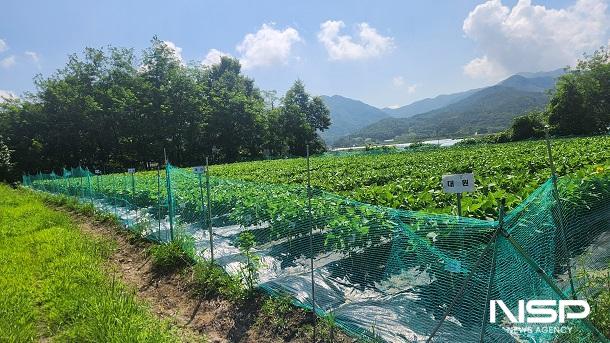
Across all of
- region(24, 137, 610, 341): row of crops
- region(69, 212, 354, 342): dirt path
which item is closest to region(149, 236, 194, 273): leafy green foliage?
region(69, 212, 354, 342): dirt path

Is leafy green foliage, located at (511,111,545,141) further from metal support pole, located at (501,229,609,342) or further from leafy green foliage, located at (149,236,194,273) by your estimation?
metal support pole, located at (501,229,609,342)

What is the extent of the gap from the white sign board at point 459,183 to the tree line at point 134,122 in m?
41.1

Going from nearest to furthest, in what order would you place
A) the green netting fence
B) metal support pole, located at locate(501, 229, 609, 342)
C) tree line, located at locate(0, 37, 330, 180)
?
metal support pole, located at locate(501, 229, 609, 342) < the green netting fence < tree line, located at locate(0, 37, 330, 180)

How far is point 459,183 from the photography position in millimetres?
3941

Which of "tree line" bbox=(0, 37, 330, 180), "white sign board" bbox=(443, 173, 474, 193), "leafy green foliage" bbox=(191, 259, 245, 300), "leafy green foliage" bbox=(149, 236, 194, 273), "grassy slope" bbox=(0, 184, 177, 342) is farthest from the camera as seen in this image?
"tree line" bbox=(0, 37, 330, 180)

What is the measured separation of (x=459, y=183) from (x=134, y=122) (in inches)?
1967

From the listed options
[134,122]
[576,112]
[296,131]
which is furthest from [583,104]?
[134,122]

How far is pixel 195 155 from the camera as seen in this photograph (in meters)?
53.7

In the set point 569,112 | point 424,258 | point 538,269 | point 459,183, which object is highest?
point 569,112

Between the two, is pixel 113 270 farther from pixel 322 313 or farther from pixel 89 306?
pixel 322 313

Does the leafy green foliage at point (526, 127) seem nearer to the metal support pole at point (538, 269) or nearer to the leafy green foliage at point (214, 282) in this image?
the leafy green foliage at point (214, 282)

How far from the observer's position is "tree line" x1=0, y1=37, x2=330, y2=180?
44.3m

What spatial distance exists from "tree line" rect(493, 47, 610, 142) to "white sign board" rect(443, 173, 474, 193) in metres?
53.0

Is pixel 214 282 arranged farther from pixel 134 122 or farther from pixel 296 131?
pixel 296 131
